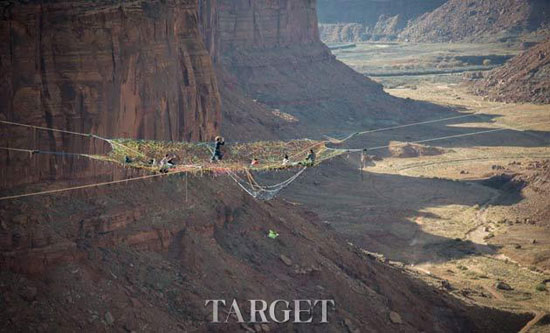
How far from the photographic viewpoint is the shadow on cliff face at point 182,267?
3772 centimetres

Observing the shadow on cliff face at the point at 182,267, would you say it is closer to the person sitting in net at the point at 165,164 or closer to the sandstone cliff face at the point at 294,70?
the person sitting in net at the point at 165,164

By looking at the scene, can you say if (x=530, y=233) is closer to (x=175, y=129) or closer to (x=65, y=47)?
(x=175, y=129)

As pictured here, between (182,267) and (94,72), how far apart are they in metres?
9.28

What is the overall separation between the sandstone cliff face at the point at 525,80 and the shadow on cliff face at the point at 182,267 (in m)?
92.8

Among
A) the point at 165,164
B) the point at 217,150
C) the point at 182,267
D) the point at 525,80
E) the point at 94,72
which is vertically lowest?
the point at 525,80

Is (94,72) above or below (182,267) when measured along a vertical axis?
above

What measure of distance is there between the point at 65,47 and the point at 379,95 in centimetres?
9624

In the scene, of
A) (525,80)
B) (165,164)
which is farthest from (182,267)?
(525,80)

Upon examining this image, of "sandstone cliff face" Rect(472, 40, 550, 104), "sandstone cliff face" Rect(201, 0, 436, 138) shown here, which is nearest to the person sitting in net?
"sandstone cliff face" Rect(201, 0, 436, 138)

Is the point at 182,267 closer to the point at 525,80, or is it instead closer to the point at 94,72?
the point at 94,72

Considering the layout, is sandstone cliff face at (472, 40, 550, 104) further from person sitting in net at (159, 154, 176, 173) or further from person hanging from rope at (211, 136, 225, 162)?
person sitting in net at (159, 154, 176, 173)

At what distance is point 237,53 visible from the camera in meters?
117

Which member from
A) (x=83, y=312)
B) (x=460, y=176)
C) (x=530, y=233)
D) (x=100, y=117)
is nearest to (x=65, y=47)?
(x=100, y=117)

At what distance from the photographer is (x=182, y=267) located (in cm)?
4209
